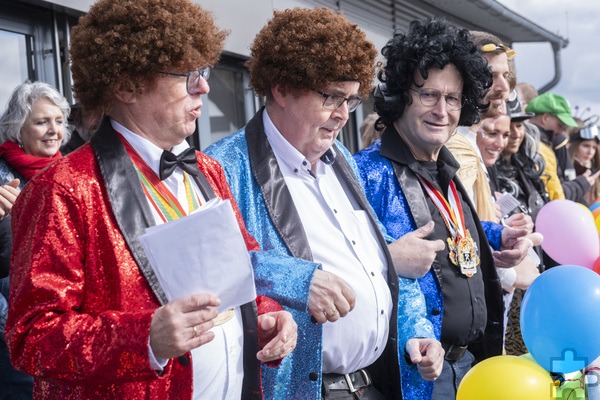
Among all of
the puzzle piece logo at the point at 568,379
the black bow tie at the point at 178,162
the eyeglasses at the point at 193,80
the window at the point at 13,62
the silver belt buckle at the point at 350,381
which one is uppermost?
the window at the point at 13,62

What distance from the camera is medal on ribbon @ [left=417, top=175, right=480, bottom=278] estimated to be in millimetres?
2957

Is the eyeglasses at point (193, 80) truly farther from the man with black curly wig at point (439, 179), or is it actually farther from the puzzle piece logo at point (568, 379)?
the puzzle piece logo at point (568, 379)

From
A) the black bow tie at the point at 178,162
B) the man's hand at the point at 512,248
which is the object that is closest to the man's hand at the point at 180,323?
the black bow tie at the point at 178,162

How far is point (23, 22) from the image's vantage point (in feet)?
15.2

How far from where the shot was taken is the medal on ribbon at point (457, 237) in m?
2.96

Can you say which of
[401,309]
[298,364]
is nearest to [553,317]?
[401,309]

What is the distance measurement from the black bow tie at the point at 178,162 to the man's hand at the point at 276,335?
0.44 metres

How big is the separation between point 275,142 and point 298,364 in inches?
28.7

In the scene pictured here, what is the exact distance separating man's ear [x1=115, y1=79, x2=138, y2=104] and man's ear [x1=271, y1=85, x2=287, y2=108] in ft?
2.37

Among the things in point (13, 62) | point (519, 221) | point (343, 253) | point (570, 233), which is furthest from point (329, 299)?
point (13, 62)

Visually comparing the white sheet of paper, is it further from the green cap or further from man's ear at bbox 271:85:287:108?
the green cap

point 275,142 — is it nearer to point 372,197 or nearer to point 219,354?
point 372,197

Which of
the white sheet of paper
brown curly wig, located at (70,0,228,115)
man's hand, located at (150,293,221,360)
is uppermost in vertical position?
brown curly wig, located at (70,0,228,115)

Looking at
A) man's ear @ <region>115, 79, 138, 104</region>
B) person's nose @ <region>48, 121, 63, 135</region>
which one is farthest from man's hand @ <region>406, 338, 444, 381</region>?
person's nose @ <region>48, 121, 63, 135</region>
